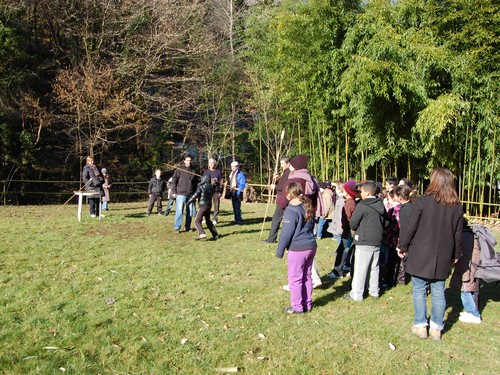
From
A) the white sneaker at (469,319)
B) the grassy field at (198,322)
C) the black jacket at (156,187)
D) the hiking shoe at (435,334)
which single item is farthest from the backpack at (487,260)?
the black jacket at (156,187)

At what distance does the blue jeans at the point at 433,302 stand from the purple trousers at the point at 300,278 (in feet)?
3.47

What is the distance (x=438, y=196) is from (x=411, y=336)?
1355mm

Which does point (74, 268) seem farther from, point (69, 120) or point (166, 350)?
point (69, 120)

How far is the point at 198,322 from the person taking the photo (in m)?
4.40

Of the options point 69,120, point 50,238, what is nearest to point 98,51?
point 69,120

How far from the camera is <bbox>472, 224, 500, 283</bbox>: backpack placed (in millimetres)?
4508

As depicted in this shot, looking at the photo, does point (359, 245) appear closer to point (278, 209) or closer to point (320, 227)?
point (278, 209)

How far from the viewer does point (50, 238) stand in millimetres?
8242

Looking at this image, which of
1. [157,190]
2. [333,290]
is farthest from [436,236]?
[157,190]

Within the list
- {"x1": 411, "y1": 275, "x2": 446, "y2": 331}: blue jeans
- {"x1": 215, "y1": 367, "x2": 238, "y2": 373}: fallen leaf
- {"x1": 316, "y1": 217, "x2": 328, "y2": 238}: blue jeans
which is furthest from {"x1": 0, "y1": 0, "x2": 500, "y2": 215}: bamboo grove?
{"x1": 215, "y1": 367, "x2": 238, "y2": 373}: fallen leaf

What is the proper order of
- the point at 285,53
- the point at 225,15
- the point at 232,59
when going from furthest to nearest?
the point at 225,15 < the point at 232,59 < the point at 285,53

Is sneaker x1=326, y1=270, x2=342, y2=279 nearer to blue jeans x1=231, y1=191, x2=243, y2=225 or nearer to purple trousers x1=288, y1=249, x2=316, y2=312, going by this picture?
purple trousers x1=288, y1=249, x2=316, y2=312

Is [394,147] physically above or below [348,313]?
above

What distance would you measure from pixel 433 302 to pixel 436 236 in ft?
2.17
